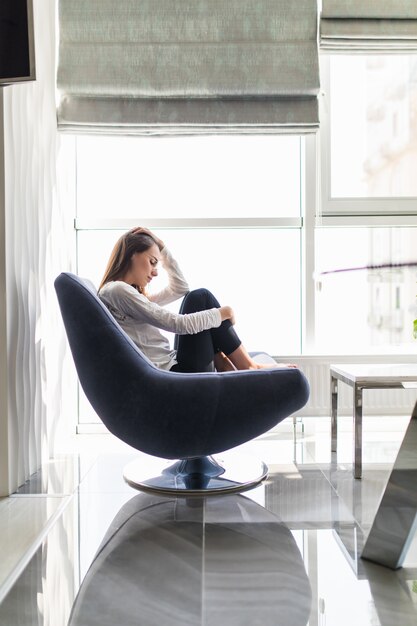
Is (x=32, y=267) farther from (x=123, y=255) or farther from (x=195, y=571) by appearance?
(x=195, y=571)

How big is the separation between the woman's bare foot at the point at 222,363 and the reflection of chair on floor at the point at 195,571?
0.58m

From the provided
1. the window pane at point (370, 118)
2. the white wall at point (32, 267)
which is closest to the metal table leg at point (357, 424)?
the white wall at point (32, 267)

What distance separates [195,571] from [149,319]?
3.04 feet

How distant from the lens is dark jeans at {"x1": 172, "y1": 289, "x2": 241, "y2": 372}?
6.68 feet

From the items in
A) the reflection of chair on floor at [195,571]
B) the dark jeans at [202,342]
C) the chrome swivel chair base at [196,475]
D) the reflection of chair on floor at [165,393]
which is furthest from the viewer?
the dark jeans at [202,342]

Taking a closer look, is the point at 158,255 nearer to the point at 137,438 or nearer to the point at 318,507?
the point at 137,438

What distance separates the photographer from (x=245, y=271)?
331cm

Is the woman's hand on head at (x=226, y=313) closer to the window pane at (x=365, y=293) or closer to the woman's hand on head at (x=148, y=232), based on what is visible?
the woman's hand on head at (x=148, y=232)

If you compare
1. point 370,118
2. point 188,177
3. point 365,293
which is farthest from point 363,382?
point 370,118

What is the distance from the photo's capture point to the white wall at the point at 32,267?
2.00 meters

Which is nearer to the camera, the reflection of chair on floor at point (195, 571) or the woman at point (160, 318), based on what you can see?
the reflection of chair on floor at point (195, 571)

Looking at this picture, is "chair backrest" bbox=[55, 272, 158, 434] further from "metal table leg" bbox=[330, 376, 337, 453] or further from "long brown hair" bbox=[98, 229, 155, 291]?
"metal table leg" bbox=[330, 376, 337, 453]

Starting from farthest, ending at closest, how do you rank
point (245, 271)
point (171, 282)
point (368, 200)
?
point (245, 271)
point (368, 200)
point (171, 282)

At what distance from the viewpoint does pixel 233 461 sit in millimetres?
2268
